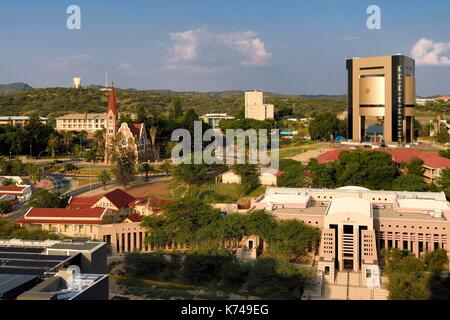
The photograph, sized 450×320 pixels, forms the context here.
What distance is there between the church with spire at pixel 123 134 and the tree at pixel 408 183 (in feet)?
63.3

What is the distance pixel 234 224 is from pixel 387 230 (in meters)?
6.01

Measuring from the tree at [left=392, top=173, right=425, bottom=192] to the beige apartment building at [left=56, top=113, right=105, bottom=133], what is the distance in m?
39.6

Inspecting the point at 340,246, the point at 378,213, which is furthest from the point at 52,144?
the point at 340,246

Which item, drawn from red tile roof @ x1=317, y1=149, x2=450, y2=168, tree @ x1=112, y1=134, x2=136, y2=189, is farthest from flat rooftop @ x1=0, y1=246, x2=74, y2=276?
red tile roof @ x1=317, y1=149, x2=450, y2=168

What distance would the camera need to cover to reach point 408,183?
28625 millimetres

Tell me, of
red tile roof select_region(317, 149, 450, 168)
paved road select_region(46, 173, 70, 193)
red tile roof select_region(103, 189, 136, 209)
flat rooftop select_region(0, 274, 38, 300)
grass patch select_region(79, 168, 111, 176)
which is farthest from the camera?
grass patch select_region(79, 168, 111, 176)

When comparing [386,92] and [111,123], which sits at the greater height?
[386,92]

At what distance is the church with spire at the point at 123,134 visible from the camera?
41.1 meters

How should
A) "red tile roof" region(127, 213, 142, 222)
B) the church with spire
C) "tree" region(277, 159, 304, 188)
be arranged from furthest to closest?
the church with spire
"tree" region(277, 159, 304, 188)
"red tile roof" region(127, 213, 142, 222)

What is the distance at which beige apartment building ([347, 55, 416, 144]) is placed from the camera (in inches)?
1731

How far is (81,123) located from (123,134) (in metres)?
22.3

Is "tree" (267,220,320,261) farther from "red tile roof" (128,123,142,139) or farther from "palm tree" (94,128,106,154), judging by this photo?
"palm tree" (94,128,106,154)

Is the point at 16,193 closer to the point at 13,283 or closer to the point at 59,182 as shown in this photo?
the point at 59,182

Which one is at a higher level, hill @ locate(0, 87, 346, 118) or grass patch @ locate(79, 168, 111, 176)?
hill @ locate(0, 87, 346, 118)
